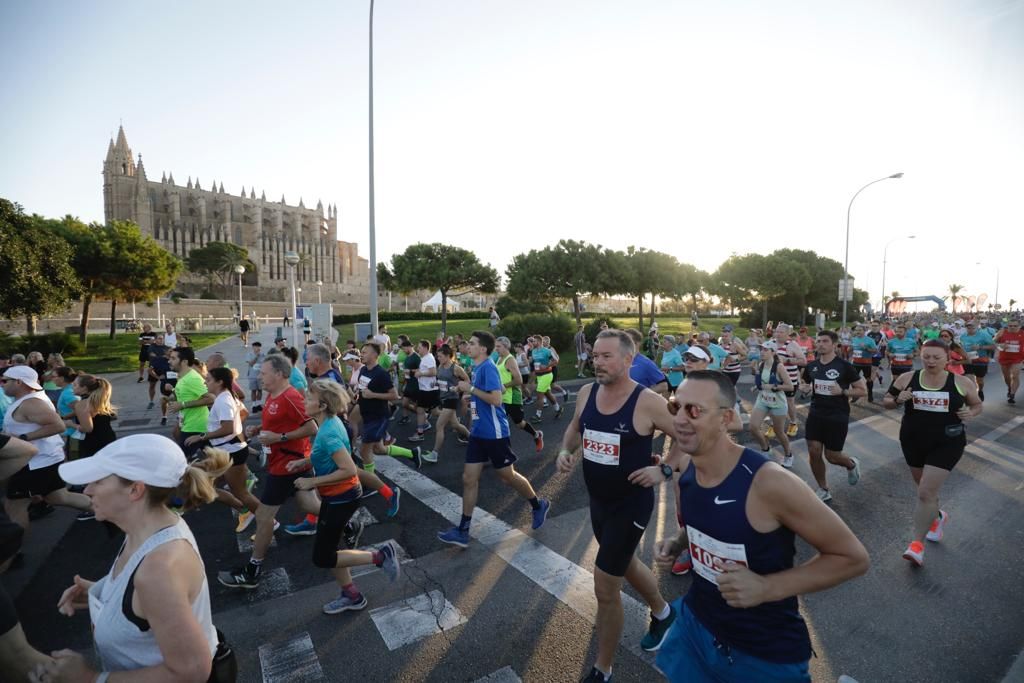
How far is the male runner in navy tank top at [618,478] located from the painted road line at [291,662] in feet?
6.13

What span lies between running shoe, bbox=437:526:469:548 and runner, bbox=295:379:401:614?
1.08 meters

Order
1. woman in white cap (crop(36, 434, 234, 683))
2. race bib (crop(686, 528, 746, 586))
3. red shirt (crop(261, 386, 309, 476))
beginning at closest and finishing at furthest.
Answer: woman in white cap (crop(36, 434, 234, 683)) → race bib (crop(686, 528, 746, 586)) → red shirt (crop(261, 386, 309, 476))

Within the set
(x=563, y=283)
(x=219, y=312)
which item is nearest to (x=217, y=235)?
(x=219, y=312)

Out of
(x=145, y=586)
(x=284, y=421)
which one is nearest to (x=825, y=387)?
(x=284, y=421)

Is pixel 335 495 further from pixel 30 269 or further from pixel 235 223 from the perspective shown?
pixel 235 223

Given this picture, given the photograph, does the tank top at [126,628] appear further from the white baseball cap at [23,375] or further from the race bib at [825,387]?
the race bib at [825,387]

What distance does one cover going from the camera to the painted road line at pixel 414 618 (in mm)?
3793

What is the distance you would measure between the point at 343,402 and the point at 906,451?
5.52 meters

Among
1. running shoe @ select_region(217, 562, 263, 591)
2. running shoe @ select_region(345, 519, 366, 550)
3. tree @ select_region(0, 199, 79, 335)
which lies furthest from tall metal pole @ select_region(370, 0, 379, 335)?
tree @ select_region(0, 199, 79, 335)

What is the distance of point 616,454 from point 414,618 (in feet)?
7.05

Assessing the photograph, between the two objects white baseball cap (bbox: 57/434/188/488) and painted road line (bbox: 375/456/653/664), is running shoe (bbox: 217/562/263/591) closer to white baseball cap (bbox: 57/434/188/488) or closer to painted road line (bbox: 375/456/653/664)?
painted road line (bbox: 375/456/653/664)

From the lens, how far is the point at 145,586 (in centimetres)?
173

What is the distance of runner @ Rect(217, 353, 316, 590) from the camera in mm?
4438

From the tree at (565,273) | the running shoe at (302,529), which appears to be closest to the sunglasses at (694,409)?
the running shoe at (302,529)
